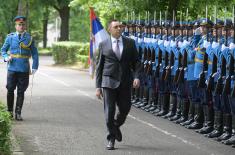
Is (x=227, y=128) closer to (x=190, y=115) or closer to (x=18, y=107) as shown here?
(x=190, y=115)

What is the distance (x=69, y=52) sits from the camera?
4075 cm

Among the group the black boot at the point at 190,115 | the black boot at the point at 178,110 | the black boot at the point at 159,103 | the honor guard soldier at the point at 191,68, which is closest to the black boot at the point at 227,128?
the honor guard soldier at the point at 191,68

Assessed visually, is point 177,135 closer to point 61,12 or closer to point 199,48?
point 199,48

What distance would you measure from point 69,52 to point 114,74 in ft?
99.5

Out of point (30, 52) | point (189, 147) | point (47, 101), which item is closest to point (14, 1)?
point (47, 101)

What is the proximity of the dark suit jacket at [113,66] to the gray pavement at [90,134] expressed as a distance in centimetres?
90

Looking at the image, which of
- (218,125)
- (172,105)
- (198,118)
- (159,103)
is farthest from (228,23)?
(159,103)

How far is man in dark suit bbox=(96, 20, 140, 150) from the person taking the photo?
10531 mm

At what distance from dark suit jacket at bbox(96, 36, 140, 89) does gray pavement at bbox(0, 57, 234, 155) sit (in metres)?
0.90

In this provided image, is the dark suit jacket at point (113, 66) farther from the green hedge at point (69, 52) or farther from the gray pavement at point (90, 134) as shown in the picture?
the green hedge at point (69, 52)

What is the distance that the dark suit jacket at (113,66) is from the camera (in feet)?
34.6

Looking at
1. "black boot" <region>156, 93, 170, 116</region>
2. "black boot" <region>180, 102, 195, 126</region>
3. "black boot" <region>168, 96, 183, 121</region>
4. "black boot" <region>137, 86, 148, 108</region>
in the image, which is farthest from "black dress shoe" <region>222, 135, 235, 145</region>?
"black boot" <region>137, 86, 148, 108</region>

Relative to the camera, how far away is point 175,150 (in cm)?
1048

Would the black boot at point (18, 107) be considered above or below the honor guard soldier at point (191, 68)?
below
